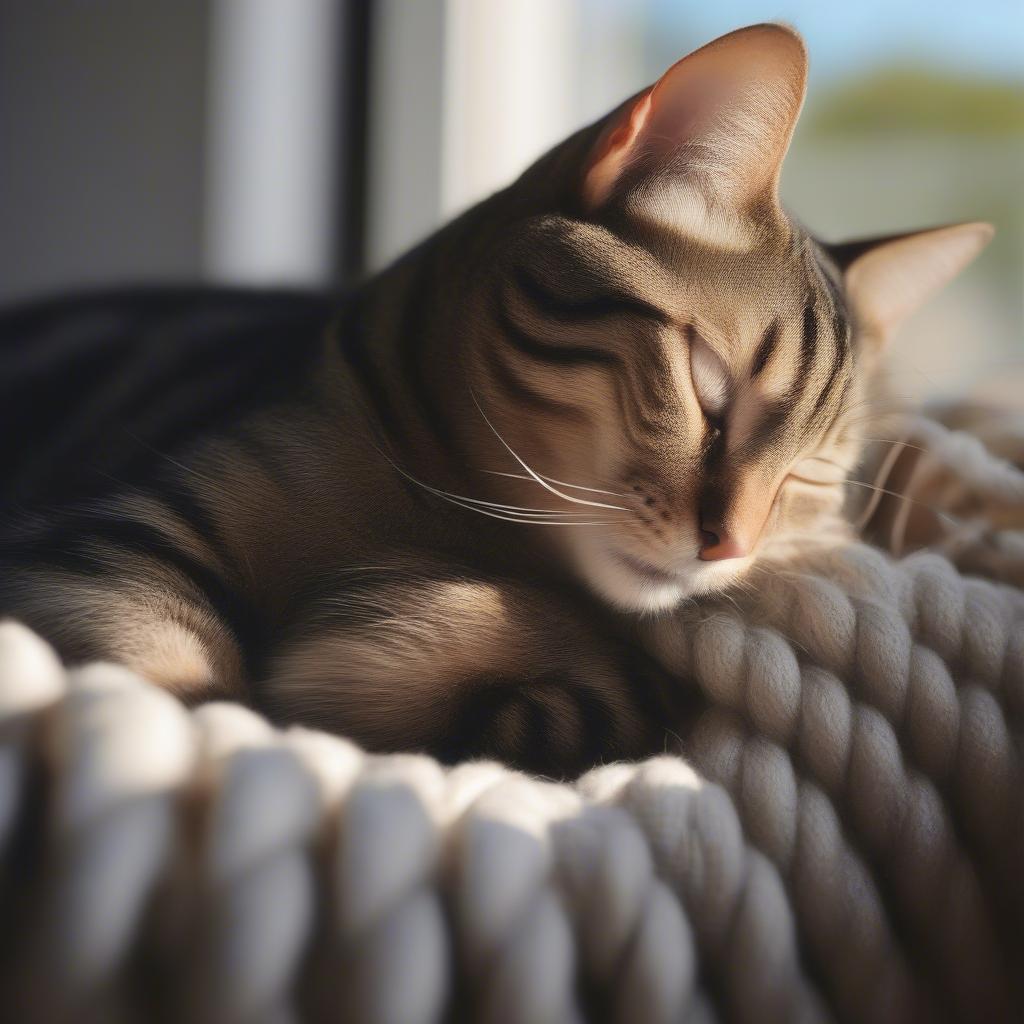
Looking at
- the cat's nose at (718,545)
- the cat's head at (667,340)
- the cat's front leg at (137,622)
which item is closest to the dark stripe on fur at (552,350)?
the cat's head at (667,340)

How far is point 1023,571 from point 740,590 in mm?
164

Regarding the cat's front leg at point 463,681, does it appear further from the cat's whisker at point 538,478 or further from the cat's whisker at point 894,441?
the cat's whisker at point 894,441

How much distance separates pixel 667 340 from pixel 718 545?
0.13 metres

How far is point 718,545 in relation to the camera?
612 millimetres

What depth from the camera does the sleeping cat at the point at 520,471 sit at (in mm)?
530

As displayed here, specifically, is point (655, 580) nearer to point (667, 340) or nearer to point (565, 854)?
point (667, 340)

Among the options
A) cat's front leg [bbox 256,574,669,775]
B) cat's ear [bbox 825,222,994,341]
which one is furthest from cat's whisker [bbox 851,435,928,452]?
cat's front leg [bbox 256,574,669,775]

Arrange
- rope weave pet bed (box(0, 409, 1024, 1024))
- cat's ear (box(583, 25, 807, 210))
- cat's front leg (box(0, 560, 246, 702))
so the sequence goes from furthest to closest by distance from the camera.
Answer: cat's ear (box(583, 25, 807, 210)), cat's front leg (box(0, 560, 246, 702)), rope weave pet bed (box(0, 409, 1024, 1024))

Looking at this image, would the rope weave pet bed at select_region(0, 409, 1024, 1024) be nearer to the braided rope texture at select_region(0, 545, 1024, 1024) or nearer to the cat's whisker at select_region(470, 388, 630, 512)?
the braided rope texture at select_region(0, 545, 1024, 1024)

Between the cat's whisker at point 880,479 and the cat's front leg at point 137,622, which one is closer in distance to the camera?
the cat's front leg at point 137,622

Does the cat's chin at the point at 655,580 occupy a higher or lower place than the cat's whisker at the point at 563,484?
lower

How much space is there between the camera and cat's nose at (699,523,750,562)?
0.61m

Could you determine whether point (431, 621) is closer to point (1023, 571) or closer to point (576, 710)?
point (576, 710)

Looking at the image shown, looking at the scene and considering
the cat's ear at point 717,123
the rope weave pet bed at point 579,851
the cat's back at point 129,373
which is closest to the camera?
the rope weave pet bed at point 579,851
